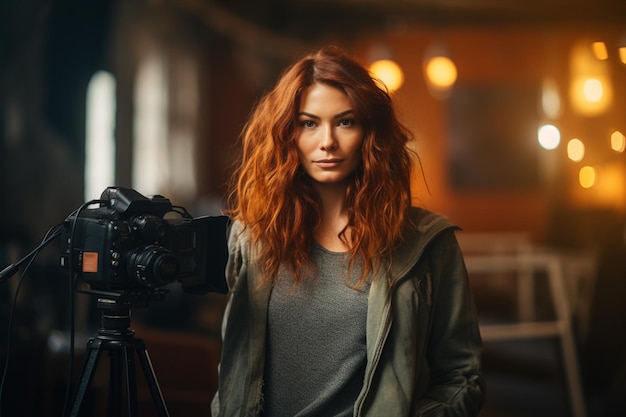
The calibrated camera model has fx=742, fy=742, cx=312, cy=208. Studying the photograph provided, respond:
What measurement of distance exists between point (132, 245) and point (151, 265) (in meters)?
0.08

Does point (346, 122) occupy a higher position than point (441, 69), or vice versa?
point (441, 69)

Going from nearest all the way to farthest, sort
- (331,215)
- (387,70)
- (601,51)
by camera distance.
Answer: (331,215) → (601,51) → (387,70)

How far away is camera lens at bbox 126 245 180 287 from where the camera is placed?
1.54 meters

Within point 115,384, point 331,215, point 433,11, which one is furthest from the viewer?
point 433,11

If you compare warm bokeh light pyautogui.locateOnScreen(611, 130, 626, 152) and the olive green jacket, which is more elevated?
warm bokeh light pyautogui.locateOnScreen(611, 130, 626, 152)

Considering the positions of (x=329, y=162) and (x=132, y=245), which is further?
(x=329, y=162)

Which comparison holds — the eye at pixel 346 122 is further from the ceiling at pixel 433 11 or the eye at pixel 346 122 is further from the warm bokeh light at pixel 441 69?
the ceiling at pixel 433 11

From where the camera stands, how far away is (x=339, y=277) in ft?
5.89

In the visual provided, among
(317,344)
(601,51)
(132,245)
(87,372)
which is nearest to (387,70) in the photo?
(601,51)

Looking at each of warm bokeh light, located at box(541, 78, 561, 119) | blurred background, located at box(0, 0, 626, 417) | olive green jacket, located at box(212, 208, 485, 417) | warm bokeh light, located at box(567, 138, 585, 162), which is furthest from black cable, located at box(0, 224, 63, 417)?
warm bokeh light, located at box(541, 78, 561, 119)

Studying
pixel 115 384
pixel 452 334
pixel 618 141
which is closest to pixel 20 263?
pixel 115 384

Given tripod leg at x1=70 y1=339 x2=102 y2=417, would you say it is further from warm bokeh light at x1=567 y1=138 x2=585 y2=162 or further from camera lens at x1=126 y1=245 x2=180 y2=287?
warm bokeh light at x1=567 y1=138 x2=585 y2=162

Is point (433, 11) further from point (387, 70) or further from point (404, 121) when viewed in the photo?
point (404, 121)

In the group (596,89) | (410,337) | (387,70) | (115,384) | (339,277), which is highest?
(387,70)
